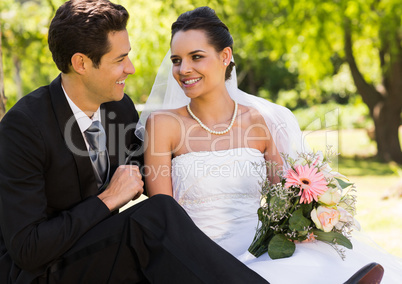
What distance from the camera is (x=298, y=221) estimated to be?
2.71m

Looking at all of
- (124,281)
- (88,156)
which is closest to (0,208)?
(88,156)

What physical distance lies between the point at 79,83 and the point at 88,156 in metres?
0.44

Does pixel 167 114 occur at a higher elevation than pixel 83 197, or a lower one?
higher

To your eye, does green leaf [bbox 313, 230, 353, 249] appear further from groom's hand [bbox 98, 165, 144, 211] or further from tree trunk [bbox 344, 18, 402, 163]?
tree trunk [bbox 344, 18, 402, 163]

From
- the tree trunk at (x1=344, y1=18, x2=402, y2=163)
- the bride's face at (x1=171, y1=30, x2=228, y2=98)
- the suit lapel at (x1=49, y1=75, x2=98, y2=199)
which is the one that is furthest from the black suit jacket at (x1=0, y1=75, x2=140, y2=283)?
the tree trunk at (x1=344, y1=18, x2=402, y2=163)

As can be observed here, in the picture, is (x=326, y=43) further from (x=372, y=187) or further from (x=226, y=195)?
(x=226, y=195)

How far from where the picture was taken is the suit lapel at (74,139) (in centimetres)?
276

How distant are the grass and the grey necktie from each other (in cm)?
136

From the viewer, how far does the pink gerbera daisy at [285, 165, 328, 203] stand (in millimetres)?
2676

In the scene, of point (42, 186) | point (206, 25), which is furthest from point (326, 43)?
point (42, 186)

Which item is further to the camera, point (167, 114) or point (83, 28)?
point (167, 114)

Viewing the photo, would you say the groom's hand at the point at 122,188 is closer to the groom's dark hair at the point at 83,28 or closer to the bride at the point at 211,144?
the bride at the point at 211,144

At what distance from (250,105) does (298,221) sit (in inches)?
49.8

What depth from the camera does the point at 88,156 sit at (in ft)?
9.24
